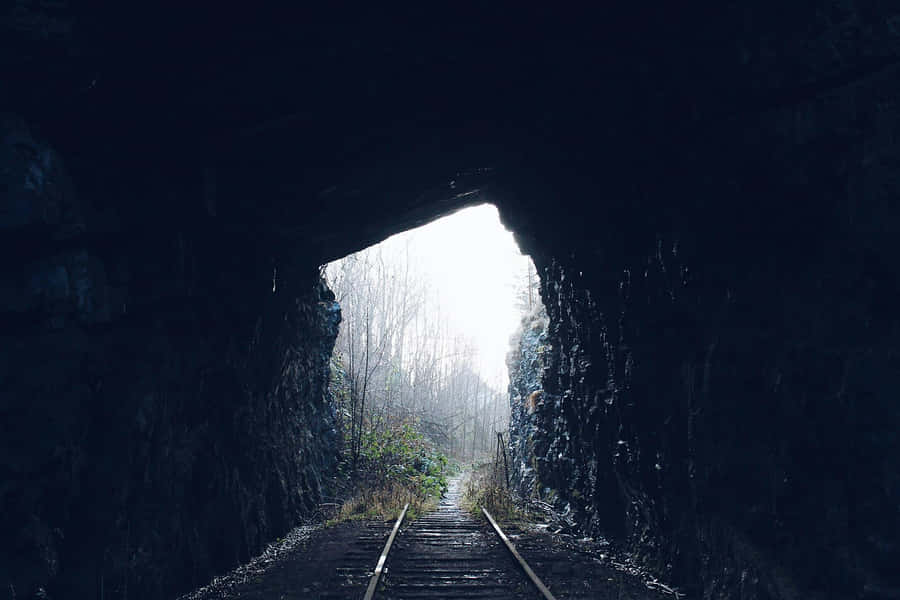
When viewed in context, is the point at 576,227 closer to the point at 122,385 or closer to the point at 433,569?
the point at 433,569

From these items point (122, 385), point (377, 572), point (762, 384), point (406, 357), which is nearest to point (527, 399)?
point (377, 572)

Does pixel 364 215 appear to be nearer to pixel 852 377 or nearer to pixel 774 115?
pixel 774 115

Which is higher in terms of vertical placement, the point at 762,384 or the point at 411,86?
the point at 411,86

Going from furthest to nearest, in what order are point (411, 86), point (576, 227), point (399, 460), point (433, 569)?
point (399, 460) → point (576, 227) → point (433, 569) → point (411, 86)

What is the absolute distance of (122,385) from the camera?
5.13 m

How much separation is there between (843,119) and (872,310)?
1.39 m

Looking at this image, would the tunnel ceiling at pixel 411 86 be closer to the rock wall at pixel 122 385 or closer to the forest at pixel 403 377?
the rock wall at pixel 122 385

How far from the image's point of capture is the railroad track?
5719mm

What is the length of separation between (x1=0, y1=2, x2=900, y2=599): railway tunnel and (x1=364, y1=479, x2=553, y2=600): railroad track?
162 cm

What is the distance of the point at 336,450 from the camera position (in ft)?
48.1

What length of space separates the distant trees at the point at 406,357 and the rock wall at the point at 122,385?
1020cm

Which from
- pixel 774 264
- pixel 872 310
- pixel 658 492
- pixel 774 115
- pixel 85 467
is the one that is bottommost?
pixel 658 492

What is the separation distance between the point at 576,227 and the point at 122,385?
20.7 ft

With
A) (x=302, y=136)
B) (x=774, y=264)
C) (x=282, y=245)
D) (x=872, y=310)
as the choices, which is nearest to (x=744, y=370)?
(x=774, y=264)
